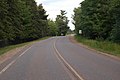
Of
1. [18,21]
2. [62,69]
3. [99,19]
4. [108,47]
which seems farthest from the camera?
[18,21]

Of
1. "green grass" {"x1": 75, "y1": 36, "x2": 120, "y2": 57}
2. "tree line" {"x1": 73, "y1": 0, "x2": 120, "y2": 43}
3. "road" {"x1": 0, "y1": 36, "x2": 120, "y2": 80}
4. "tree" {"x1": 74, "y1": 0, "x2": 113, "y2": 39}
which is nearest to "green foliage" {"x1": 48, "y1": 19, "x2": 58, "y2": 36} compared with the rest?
"tree" {"x1": 74, "y1": 0, "x2": 113, "y2": 39}

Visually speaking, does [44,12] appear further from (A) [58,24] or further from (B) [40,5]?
(A) [58,24]

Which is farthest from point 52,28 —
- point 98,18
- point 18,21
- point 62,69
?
point 62,69

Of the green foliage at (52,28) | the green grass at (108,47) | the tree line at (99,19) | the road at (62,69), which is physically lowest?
the green foliage at (52,28)

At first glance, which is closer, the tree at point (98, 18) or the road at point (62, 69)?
the road at point (62, 69)

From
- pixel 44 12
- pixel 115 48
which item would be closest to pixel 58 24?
pixel 44 12

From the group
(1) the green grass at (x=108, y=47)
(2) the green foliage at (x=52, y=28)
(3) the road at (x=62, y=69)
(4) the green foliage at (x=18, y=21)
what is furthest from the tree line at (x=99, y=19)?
(2) the green foliage at (x=52, y=28)

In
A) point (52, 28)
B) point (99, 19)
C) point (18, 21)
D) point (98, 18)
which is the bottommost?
point (52, 28)

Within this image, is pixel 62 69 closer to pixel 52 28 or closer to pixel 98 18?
pixel 98 18

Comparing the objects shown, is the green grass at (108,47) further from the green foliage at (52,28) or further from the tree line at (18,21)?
the green foliage at (52,28)

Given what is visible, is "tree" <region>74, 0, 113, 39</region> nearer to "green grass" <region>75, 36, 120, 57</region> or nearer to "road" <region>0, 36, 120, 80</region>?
"green grass" <region>75, 36, 120, 57</region>

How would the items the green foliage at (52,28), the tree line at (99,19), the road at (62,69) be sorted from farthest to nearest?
the green foliage at (52,28), the tree line at (99,19), the road at (62,69)

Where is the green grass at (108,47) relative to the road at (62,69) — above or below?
below

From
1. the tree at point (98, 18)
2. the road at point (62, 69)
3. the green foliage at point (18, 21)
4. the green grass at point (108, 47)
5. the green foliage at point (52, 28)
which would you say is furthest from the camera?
the green foliage at point (52, 28)
